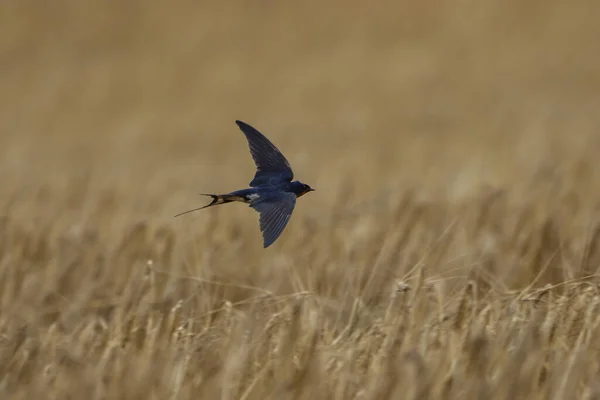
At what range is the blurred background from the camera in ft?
16.4

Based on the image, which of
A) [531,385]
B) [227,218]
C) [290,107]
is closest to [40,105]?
[290,107]

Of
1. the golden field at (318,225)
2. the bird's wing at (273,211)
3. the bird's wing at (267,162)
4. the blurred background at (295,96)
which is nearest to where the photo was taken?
the bird's wing at (273,211)

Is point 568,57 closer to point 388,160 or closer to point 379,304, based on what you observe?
point 388,160

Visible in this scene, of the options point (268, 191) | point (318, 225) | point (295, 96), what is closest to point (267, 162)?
point (268, 191)

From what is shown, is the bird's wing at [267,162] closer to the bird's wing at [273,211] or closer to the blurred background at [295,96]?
the bird's wing at [273,211]

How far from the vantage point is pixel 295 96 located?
848 centimetres

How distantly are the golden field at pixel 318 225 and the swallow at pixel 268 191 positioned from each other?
29 cm

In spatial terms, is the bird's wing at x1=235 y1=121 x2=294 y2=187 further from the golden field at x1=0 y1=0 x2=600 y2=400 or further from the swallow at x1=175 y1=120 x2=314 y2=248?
the golden field at x1=0 y1=0 x2=600 y2=400

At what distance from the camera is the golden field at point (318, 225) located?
2057 millimetres

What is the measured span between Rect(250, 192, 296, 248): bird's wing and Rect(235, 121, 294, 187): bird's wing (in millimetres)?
97

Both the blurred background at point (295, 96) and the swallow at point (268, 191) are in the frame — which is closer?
the swallow at point (268, 191)

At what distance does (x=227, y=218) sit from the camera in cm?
371

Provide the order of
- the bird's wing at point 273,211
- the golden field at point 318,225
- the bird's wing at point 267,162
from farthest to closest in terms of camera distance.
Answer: the golden field at point 318,225
the bird's wing at point 267,162
the bird's wing at point 273,211

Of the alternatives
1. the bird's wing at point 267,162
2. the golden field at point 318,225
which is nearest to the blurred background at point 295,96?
the golden field at point 318,225
